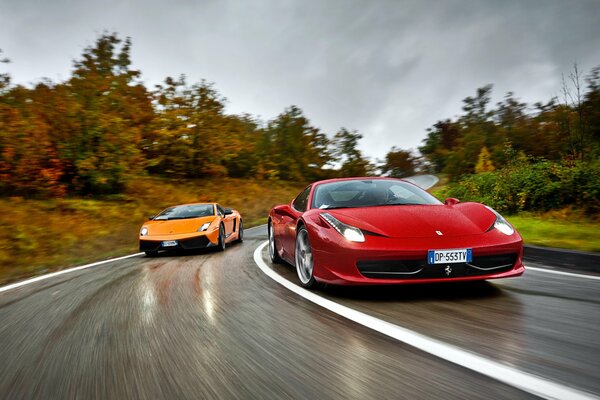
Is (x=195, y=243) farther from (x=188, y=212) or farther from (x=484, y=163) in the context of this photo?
(x=484, y=163)

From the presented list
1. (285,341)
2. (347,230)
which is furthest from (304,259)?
(285,341)

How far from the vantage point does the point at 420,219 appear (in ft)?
15.0

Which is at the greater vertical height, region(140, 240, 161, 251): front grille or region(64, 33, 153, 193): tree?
region(64, 33, 153, 193): tree

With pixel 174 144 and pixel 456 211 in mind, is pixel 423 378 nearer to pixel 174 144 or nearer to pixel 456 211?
pixel 456 211

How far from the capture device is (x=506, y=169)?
15.5 m

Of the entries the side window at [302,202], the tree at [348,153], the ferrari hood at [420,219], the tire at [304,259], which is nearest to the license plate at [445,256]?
the ferrari hood at [420,219]

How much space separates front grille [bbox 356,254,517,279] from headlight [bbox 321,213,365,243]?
243 millimetres

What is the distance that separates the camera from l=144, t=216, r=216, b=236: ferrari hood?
10.3 meters

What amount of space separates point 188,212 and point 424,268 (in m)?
8.45

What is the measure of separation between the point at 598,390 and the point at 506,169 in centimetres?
1467

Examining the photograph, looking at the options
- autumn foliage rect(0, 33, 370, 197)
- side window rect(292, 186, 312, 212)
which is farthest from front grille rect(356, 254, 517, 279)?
autumn foliage rect(0, 33, 370, 197)

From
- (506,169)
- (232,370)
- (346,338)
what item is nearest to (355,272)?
(346,338)

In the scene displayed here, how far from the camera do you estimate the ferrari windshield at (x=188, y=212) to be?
11.3m

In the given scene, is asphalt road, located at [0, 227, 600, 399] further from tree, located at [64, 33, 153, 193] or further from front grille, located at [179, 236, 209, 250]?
tree, located at [64, 33, 153, 193]
